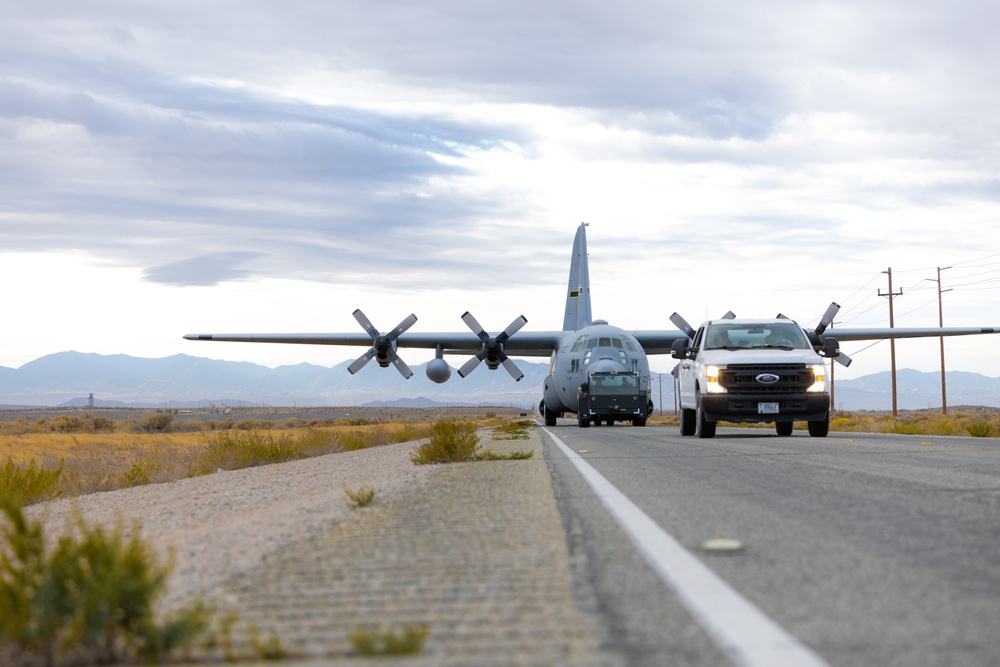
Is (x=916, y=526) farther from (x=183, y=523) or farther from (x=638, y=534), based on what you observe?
(x=183, y=523)

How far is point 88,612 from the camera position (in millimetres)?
3352

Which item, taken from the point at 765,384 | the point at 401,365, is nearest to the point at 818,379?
the point at 765,384

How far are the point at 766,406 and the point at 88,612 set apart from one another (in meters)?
16.2

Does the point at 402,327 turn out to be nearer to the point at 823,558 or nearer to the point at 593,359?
the point at 593,359

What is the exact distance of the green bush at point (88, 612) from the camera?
130 inches

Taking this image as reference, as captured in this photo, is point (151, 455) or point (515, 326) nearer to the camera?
point (151, 455)

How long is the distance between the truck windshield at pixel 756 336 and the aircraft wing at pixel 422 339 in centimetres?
2108

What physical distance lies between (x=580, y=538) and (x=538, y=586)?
1442 millimetres

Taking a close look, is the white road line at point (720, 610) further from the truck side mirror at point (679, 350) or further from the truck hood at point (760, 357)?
the truck side mirror at point (679, 350)

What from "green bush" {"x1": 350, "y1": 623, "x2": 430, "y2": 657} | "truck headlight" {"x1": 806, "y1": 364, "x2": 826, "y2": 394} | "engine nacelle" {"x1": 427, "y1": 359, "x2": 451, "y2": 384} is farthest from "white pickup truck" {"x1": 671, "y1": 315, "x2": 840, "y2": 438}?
"engine nacelle" {"x1": 427, "y1": 359, "x2": 451, "y2": 384}

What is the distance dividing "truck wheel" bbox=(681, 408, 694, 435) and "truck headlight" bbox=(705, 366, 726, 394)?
2.26 metres

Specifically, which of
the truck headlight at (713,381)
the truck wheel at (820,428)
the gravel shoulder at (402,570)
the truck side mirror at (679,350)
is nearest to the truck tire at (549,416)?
the truck side mirror at (679,350)

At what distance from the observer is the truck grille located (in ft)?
60.1

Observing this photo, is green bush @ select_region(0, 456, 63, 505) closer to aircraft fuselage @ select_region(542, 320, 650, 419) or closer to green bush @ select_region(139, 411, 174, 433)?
aircraft fuselage @ select_region(542, 320, 650, 419)
